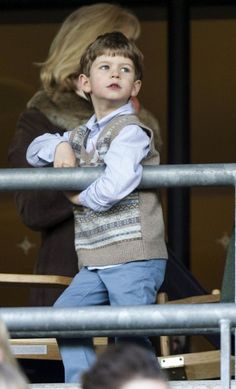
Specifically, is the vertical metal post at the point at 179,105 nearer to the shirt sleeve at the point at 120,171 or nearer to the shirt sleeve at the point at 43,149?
the shirt sleeve at the point at 43,149

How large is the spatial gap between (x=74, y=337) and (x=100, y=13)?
1.60m

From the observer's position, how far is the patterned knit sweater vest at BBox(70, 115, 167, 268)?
460 cm

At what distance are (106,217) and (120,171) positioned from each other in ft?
0.84

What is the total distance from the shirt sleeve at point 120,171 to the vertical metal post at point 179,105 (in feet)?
11.4

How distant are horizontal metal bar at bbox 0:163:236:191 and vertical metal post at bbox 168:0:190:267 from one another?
3822mm

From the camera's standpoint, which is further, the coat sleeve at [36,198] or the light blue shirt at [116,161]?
the coat sleeve at [36,198]

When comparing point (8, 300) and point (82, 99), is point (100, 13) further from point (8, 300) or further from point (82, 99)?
point (8, 300)

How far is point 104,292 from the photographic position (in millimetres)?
4703

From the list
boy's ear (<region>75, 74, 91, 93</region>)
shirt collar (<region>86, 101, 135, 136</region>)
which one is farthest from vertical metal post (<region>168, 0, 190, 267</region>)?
shirt collar (<region>86, 101, 135, 136</region>)

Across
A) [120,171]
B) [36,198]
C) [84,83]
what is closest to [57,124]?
[36,198]

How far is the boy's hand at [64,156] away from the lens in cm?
463

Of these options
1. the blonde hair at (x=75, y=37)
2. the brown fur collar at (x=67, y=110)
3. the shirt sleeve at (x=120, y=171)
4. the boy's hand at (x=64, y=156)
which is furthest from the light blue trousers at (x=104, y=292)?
the blonde hair at (x=75, y=37)

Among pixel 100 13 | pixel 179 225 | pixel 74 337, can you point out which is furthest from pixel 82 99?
pixel 179 225

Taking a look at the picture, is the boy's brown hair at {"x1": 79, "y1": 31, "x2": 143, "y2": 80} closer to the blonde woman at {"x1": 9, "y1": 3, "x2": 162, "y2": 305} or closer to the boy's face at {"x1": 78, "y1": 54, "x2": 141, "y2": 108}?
the boy's face at {"x1": 78, "y1": 54, "x2": 141, "y2": 108}
